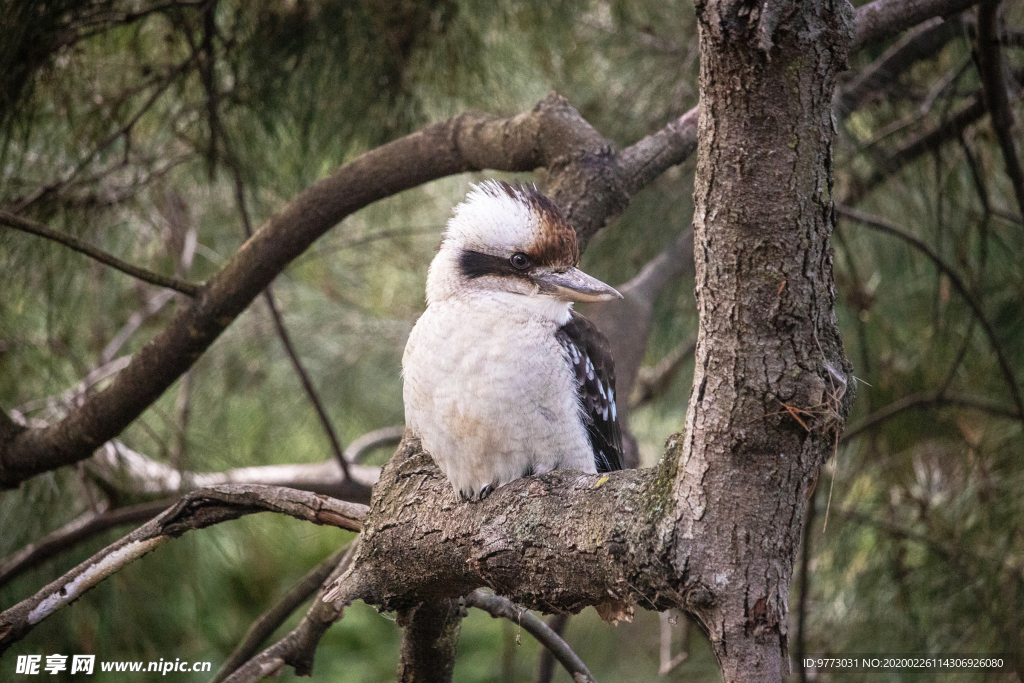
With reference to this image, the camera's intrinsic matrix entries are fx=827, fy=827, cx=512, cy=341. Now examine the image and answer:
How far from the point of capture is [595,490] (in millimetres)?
965

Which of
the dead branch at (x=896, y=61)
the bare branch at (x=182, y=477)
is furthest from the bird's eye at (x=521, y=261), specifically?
the dead branch at (x=896, y=61)

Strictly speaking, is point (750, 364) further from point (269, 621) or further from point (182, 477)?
point (182, 477)

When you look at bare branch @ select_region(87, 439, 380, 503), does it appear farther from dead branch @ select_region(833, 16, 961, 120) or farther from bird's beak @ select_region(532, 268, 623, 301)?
dead branch @ select_region(833, 16, 961, 120)

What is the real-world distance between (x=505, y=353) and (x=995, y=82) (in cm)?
120

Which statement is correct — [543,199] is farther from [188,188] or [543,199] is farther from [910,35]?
[188,188]

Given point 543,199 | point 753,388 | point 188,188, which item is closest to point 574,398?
point 543,199

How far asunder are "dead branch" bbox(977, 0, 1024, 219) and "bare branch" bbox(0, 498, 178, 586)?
1.98 meters

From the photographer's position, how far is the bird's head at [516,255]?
133 centimetres

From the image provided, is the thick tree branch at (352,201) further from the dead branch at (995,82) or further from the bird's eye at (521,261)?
the dead branch at (995,82)

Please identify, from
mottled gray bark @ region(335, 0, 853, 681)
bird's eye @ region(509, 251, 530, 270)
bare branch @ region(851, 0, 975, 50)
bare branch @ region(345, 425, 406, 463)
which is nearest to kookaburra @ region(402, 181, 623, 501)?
bird's eye @ region(509, 251, 530, 270)

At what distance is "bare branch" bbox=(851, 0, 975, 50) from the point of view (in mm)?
1396

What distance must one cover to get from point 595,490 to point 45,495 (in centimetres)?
182

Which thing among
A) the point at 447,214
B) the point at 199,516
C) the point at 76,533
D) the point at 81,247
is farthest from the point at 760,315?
the point at 447,214

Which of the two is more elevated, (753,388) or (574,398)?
(574,398)
